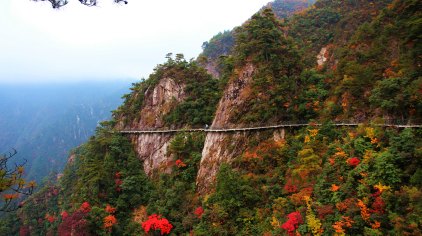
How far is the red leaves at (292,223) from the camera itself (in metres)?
18.5

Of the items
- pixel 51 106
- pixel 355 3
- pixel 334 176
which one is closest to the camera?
pixel 334 176

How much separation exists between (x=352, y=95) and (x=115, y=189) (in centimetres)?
2627

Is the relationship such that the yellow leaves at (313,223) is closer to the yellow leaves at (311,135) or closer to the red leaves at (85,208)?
the yellow leaves at (311,135)

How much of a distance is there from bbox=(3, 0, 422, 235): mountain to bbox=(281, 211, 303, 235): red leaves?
8cm

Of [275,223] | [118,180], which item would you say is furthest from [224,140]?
[118,180]

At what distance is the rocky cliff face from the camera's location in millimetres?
36594

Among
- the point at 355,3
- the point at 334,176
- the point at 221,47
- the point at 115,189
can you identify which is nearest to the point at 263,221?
the point at 334,176

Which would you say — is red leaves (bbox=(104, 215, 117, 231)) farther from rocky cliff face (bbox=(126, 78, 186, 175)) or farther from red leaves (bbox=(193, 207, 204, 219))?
red leaves (bbox=(193, 207, 204, 219))

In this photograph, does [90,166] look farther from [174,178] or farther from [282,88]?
[282,88]

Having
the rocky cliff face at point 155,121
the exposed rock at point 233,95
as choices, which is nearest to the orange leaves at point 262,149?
the exposed rock at point 233,95

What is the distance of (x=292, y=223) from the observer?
18656 millimetres

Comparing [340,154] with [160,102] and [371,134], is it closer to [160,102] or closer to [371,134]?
[371,134]

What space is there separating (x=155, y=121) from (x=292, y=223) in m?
24.4

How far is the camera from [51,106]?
197 m
